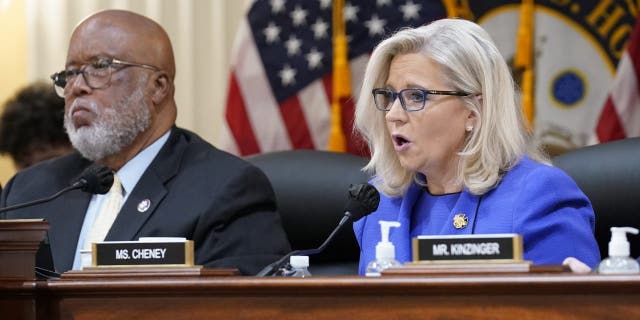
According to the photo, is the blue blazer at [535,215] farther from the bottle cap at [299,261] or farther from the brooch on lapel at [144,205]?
the brooch on lapel at [144,205]

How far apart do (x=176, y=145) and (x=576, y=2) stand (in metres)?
1.79

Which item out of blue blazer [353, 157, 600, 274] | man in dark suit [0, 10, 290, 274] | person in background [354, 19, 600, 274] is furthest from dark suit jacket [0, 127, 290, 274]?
blue blazer [353, 157, 600, 274]

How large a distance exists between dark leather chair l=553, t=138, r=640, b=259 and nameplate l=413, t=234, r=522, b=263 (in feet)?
4.28

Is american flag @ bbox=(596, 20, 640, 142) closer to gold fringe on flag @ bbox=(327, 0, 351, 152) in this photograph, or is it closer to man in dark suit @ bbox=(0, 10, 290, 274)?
gold fringe on flag @ bbox=(327, 0, 351, 152)

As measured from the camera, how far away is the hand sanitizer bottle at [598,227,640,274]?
1895 mm

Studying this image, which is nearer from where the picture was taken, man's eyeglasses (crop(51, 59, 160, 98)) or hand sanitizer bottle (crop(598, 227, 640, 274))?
A: hand sanitizer bottle (crop(598, 227, 640, 274))

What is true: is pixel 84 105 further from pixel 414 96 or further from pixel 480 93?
pixel 480 93

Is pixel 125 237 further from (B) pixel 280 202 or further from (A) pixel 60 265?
(B) pixel 280 202

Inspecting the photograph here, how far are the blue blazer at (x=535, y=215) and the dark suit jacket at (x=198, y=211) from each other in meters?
0.54

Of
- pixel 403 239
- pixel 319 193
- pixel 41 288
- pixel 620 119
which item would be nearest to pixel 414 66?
pixel 403 239

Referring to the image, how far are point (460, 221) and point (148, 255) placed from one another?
824mm

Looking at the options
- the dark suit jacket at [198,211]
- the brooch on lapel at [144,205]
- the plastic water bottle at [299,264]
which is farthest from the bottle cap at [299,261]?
the brooch on lapel at [144,205]

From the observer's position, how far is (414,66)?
2855 mm

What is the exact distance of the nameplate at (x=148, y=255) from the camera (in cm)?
222
